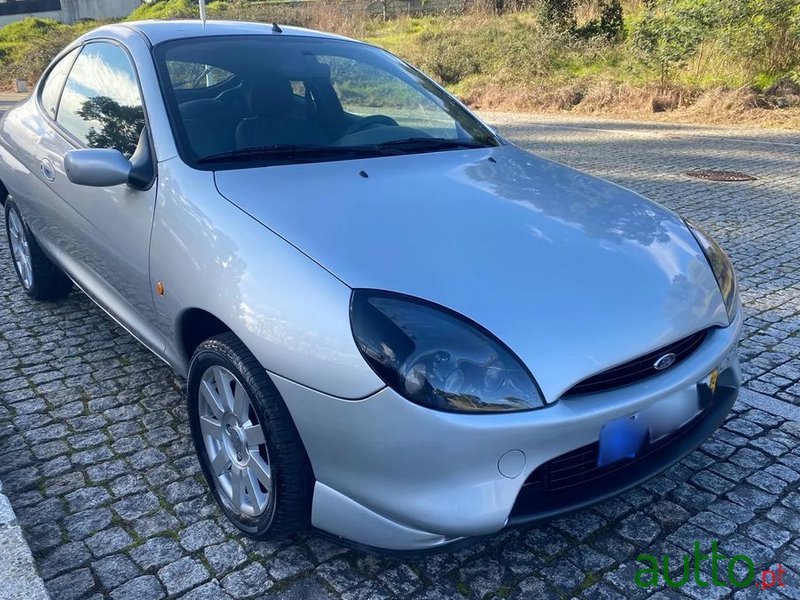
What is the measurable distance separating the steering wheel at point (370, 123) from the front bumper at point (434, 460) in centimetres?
147

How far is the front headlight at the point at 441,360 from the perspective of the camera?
1871mm

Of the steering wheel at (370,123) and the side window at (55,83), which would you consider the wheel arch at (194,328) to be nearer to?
the steering wheel at (370,123)

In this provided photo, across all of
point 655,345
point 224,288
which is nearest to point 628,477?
point 655,345

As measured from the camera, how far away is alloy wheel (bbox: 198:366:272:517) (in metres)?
2.25

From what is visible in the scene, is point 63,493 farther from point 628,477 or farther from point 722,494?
point 722,494

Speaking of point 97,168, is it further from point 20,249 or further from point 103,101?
point 20,249

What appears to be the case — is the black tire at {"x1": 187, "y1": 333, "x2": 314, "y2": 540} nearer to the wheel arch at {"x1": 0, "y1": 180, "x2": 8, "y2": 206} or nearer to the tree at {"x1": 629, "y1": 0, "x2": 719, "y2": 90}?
the wheel arch at {"x1": 0, "y1": 180, "x2": 8, "y2": 206}

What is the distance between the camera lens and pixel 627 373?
2068 millimetres

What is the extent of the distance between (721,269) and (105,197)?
2.51 m

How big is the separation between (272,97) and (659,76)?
1338 cm

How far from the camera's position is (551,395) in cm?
190

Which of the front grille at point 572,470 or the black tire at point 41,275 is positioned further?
the black tire at point 41,275

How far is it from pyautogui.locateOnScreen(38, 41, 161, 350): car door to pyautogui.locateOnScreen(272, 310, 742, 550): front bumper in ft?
3.57

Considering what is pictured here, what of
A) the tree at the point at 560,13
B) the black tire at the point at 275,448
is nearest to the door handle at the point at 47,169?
the black tire at the point at 275,448
